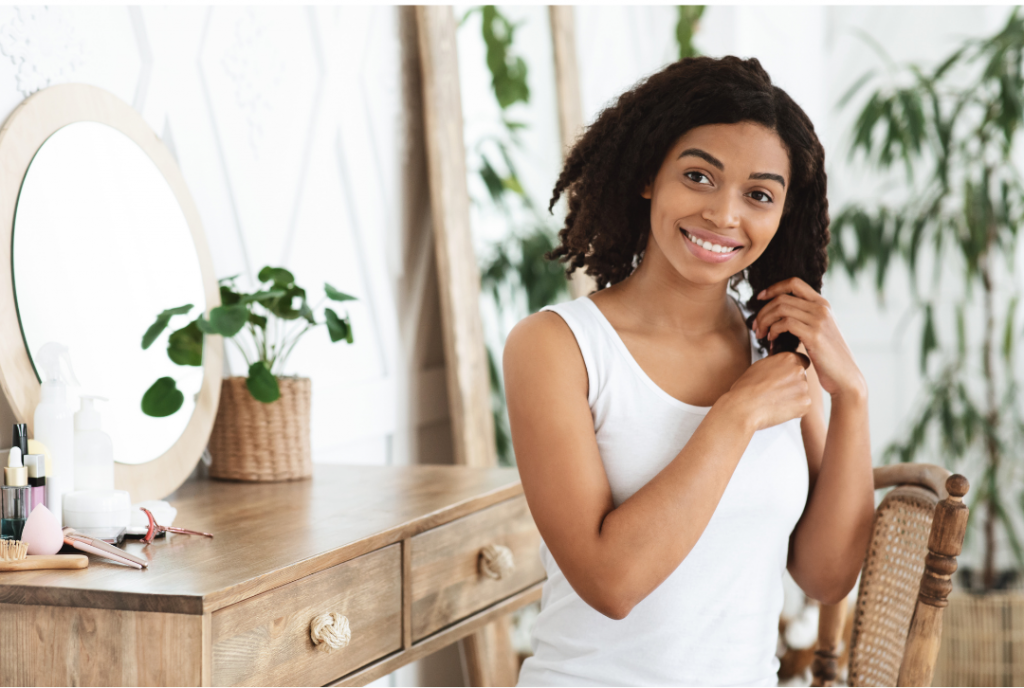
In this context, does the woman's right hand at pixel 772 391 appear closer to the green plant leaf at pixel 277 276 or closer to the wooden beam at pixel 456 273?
the green plant leaf at pixel 277 276

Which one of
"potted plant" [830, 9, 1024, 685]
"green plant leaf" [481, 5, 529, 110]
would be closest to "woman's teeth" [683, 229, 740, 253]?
"green plant leaf" [481, 5, 529, 110]

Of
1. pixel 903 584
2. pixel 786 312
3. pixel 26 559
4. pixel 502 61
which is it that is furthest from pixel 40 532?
pixel 502 61

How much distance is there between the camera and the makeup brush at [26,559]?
3.39 feet

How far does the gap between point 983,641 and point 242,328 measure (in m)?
2.37

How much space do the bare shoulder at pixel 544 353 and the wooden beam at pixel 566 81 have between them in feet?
4.27

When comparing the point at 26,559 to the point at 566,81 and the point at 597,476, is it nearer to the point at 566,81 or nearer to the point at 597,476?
the point at 597,476

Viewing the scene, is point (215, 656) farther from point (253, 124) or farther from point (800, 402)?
point (253, 124)

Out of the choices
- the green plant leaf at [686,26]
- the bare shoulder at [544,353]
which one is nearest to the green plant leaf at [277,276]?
the bare shoulder at [544,353]

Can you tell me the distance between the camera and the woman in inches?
47.2

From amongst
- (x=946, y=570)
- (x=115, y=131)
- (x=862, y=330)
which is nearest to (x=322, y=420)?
(x=115, y=131)

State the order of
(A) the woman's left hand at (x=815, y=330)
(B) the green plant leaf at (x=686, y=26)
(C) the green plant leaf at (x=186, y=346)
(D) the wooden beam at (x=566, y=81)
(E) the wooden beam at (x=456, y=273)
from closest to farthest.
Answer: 1. (A) the woman's left hand at (x=815, y=330)
2. (C) the green plant leaf at (x=186, y=346)
3. (E) the wooden beam at (x=456, y=273)
4. (D) the wooden beam at (x=566, y=81)
5. (B) the green plant leaf at (x=686, y=26)

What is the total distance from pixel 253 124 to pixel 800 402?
108cm

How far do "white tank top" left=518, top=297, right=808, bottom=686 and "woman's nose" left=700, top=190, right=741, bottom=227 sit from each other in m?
0.20

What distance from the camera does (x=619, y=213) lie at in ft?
4.60
